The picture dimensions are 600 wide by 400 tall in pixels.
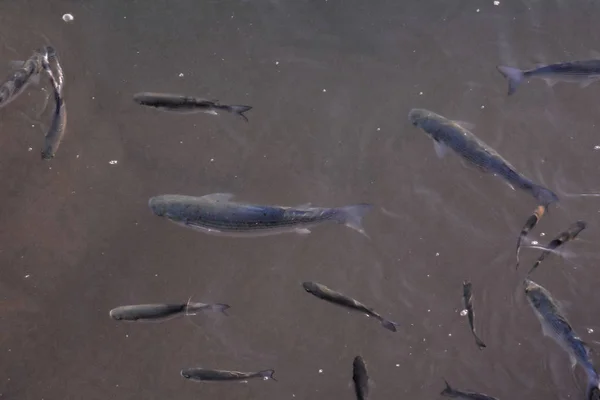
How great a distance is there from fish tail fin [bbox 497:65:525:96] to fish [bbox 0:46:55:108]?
3691 millimetres

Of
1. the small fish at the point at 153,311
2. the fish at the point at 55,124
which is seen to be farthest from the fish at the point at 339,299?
the fish at the point at 55,124

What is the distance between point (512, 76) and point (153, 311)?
131 inches

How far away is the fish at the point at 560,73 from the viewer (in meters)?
3.86

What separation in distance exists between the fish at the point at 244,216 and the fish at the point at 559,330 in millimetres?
1566

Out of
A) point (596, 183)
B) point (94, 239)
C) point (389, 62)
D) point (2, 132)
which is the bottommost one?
point (94, 239)

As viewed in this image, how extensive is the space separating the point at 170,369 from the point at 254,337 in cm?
72

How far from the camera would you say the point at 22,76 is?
153 inches

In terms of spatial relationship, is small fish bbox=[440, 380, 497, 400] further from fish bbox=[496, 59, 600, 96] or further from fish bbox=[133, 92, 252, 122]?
fish bbox=[133, 92, 252, 122]

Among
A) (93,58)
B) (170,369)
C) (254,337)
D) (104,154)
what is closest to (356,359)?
(254,337)

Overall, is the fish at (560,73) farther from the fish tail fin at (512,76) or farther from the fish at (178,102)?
the fish at (178,102)

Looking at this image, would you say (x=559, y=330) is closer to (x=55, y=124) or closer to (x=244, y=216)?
(x=244, y=216)

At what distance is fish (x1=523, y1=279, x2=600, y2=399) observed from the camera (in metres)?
3.81

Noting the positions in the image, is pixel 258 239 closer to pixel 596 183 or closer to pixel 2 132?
pixel 2 132

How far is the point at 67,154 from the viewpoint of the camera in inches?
165
